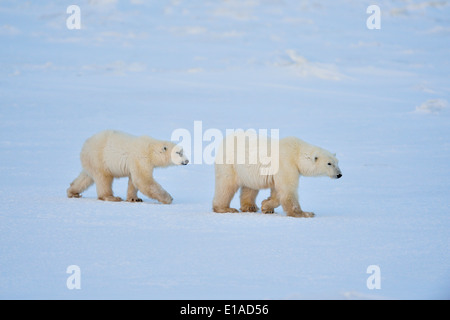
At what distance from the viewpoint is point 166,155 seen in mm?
9141

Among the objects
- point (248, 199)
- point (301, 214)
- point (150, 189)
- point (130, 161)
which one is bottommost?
point (301, 214)

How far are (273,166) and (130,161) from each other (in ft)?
6.74

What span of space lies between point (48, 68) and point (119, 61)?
A: 2.62m

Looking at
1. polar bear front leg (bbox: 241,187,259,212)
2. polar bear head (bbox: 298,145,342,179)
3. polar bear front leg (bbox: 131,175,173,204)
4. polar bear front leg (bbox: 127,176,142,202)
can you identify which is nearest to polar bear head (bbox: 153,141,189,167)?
polar bear front leg (bbox: 131,175,173,204)

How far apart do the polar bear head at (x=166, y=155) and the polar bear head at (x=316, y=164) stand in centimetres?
182

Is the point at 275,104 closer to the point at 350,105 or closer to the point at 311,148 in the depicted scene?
the point at 350,105

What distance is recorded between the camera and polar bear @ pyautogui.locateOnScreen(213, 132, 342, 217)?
7953 mm

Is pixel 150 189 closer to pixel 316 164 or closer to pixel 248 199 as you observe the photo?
pixel 248 199

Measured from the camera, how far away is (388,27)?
101 feet

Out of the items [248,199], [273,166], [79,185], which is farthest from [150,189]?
[273,166]

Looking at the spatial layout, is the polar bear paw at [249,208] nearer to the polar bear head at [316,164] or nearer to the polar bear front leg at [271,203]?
the polar bear front leg at [271,203]

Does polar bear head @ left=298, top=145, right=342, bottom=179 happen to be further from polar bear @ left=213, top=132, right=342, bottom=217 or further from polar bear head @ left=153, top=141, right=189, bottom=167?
polar bear head @ left=153, top=141, right=189, bottom=167

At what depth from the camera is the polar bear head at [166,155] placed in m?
9.11

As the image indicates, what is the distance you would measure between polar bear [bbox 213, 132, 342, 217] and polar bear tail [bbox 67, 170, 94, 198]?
2060 millimetres
